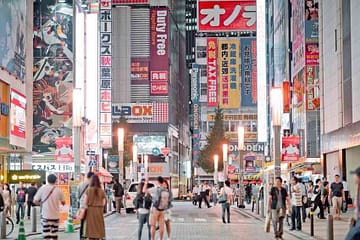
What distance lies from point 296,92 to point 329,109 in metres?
17.2

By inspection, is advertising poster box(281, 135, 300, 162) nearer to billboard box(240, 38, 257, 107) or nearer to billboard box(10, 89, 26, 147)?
billboard box(10, 89, 26, 147)

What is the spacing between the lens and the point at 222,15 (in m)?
59.4

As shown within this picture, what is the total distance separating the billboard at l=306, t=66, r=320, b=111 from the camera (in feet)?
206

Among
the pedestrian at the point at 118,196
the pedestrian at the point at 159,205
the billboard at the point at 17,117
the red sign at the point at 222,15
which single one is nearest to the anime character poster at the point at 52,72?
the red sign at the point at 222,15

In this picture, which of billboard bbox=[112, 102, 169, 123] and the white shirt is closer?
the white shirt

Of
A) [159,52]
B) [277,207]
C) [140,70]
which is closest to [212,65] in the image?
[159,52]

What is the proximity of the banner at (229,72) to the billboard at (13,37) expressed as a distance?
64.2 metres

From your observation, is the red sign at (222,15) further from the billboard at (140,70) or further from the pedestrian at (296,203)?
the billboard at (140,70)

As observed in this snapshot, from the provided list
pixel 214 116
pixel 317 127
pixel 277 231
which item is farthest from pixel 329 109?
pixel 214 116

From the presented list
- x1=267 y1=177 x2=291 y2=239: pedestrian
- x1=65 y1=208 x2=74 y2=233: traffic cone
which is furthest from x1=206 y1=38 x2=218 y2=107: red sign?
x1=267 y1=177 x2=291 y2=239: pedestrian

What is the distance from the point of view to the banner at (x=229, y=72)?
111 metres

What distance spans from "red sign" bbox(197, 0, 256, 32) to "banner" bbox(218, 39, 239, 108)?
4947 centimetres

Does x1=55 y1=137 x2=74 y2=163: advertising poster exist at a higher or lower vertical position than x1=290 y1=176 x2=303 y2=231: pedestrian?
higher

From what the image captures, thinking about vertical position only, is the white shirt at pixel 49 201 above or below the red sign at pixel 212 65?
below
